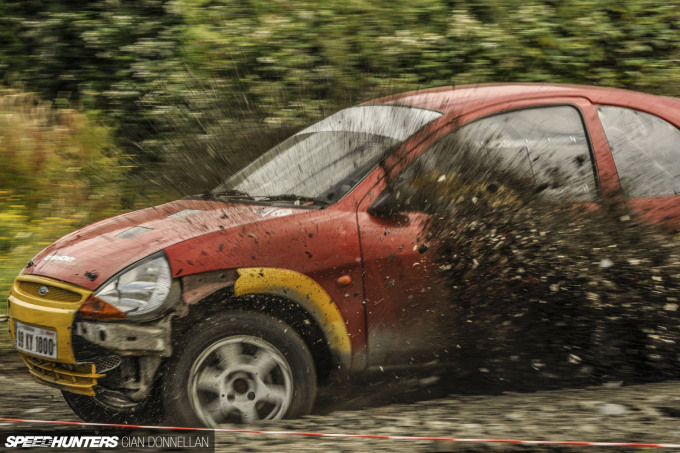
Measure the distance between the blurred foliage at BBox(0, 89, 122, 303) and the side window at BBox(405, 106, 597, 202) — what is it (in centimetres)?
347

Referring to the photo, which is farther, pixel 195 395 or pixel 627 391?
pixel 627 391

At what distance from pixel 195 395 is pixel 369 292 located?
94 centimetres

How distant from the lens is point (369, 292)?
11.7ft

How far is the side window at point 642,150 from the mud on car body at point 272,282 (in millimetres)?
23

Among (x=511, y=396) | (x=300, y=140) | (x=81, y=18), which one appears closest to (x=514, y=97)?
(x=300, y=140)

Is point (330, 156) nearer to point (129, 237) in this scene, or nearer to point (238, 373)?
point (129, 237)

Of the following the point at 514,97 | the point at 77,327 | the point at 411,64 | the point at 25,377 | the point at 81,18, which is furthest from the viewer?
the point at 81,18

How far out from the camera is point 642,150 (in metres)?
4.23

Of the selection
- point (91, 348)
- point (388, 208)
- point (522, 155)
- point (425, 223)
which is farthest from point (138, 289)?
point (522, 155)

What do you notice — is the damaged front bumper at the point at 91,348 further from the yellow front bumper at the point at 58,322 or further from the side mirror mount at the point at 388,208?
the side mirror mount at the point at 388,208

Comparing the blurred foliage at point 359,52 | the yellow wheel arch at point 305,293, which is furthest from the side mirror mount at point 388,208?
the blurred foliage at point 359,52

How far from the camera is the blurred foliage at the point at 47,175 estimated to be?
6.04m

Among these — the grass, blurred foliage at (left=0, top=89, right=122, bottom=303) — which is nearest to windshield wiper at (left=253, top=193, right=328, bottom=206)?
the grass

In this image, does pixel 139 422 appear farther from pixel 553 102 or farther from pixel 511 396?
pixel 553 102
